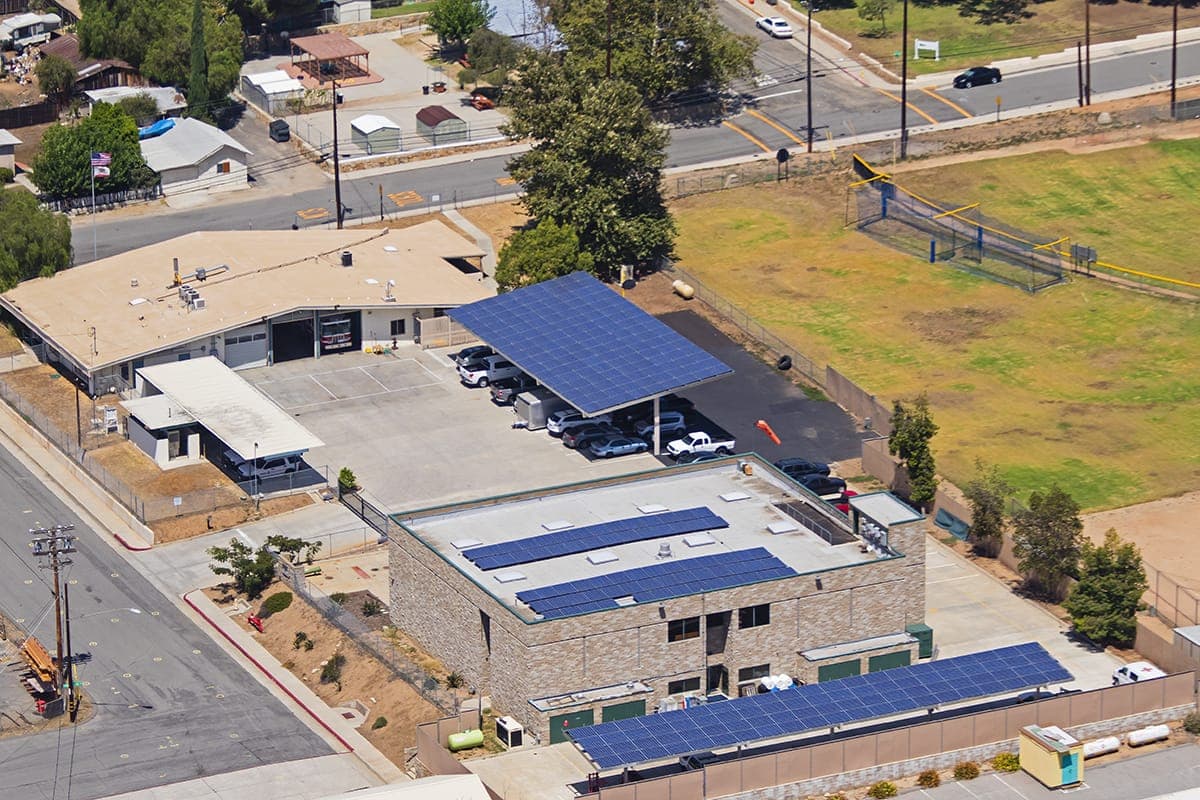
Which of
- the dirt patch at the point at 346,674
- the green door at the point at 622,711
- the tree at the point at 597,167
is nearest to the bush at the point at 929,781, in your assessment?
the green door at the point at 622,711

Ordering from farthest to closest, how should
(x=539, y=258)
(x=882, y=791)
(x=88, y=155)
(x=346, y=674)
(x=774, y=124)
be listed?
1. (x=774, y=124)
2. (x=88, y=155)
3. (x=539, y=258)
4. (x=346, y=674)
5. (x=882, y=791)

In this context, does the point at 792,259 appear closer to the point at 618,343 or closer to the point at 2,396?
the point at 618,343

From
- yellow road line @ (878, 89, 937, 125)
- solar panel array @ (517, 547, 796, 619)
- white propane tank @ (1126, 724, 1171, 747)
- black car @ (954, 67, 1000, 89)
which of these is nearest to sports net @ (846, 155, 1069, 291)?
yellow road line @ (878, 89, 937, 125)

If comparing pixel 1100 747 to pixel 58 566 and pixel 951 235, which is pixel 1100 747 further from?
pixel 951 235

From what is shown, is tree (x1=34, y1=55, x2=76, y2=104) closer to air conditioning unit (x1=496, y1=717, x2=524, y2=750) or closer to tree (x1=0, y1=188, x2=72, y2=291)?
tree (x1=0, y1=188, x2=72, y2=291)

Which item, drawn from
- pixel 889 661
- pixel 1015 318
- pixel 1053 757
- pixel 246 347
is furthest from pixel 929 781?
pixel 246 347
